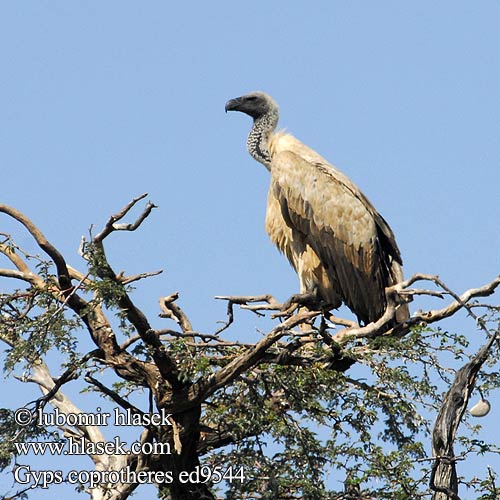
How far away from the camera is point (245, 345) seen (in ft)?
30.3

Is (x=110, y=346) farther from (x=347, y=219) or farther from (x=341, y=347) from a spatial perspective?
(x=347, y=219)

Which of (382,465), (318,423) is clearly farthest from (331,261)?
(382,465)

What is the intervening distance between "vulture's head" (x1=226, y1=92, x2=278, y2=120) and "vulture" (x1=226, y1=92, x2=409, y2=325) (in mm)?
1441

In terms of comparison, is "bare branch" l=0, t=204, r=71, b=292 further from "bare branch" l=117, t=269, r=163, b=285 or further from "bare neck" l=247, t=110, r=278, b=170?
"bare neck" l=247, t=110, r=278, b=170

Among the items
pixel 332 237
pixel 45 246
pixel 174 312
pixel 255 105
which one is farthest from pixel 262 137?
pixel 45 246

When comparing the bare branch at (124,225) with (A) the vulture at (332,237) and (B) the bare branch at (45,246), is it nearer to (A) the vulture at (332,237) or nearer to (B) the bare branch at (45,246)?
(B) the bare branch at (45,246)

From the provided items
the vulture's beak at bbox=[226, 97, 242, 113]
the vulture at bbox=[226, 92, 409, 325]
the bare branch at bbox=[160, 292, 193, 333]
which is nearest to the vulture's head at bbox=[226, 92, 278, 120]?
the vulture's beak at bbox=[226, 97, 242, 113]

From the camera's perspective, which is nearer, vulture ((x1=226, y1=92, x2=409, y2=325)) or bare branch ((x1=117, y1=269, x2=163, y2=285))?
bare branch ((x1=117, y1=269, x2=163, y2=285))

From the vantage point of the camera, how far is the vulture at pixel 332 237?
11.7 metres

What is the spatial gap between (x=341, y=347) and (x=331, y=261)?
269cm

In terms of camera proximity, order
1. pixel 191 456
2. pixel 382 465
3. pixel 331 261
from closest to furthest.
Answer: pixel 382 465, pixel 191 456, pixel 331 261

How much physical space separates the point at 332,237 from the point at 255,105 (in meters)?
2.35

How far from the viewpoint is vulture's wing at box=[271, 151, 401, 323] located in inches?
459

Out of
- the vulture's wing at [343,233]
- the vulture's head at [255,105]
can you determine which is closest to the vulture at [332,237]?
the vulture's wing at [343,233]
